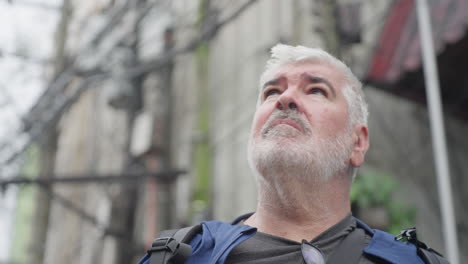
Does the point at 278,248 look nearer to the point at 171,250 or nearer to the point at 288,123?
the point at 171,250

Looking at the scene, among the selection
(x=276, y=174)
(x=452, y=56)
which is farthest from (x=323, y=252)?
(x=452, y=56)

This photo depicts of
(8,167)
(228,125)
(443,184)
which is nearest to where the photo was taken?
(443,184)

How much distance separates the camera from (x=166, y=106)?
817 cm

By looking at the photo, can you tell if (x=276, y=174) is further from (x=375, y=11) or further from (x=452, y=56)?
(x=375, y=11)

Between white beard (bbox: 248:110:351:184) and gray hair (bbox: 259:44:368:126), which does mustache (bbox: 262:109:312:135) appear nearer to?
white beard (bbox: 248:110:351:184)

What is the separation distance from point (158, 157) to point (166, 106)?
900 mm

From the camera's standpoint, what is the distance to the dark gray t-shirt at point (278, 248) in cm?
198

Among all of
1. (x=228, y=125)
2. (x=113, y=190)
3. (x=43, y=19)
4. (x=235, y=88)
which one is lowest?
(x=113, y=190)

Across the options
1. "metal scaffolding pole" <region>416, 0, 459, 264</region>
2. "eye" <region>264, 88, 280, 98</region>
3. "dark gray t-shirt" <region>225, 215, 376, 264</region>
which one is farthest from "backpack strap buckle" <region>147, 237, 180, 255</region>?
"metal scaffolding pole" <region>416, 0, 459, 264</region>

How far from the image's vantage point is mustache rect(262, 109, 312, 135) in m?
2.24

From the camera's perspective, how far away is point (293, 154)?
216 cm

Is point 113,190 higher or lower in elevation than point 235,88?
lower

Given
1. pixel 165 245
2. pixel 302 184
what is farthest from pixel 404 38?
pixel 165 245

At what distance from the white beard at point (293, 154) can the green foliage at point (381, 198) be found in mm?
3720
